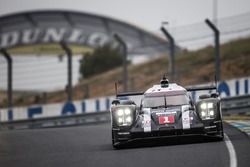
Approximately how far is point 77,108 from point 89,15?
50912 mm

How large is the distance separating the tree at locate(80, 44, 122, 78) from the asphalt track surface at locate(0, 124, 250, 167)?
4112 cm

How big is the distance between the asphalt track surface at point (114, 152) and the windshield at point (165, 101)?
0.65 meters

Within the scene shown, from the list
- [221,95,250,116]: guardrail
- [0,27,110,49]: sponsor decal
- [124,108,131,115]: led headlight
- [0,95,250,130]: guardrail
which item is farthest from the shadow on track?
[0,27,110,49]: sponsor decal

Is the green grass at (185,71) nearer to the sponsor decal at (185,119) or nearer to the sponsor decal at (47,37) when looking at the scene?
the sponsor decal at (47,37)

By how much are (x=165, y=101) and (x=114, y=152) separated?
1970 millimetres

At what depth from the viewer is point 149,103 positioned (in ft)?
50.8

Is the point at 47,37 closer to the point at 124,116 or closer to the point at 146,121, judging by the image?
the point at 124,116

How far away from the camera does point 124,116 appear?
14.9m

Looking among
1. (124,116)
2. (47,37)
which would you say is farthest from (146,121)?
(47,37)

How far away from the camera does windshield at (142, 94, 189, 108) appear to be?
1529cm

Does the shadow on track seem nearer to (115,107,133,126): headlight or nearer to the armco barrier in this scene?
(115,107,133,126): headlight

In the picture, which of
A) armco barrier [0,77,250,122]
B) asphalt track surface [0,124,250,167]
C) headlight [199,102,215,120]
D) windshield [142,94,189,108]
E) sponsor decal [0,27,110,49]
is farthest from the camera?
sponsor decal [0,27,110,49]

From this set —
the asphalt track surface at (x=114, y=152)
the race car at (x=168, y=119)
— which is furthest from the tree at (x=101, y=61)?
the race car at (x=168, y=119)

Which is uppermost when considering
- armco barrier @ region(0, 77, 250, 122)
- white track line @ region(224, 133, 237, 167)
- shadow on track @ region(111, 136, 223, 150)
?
armco barrier @ region(0, 77, 250, 122)
